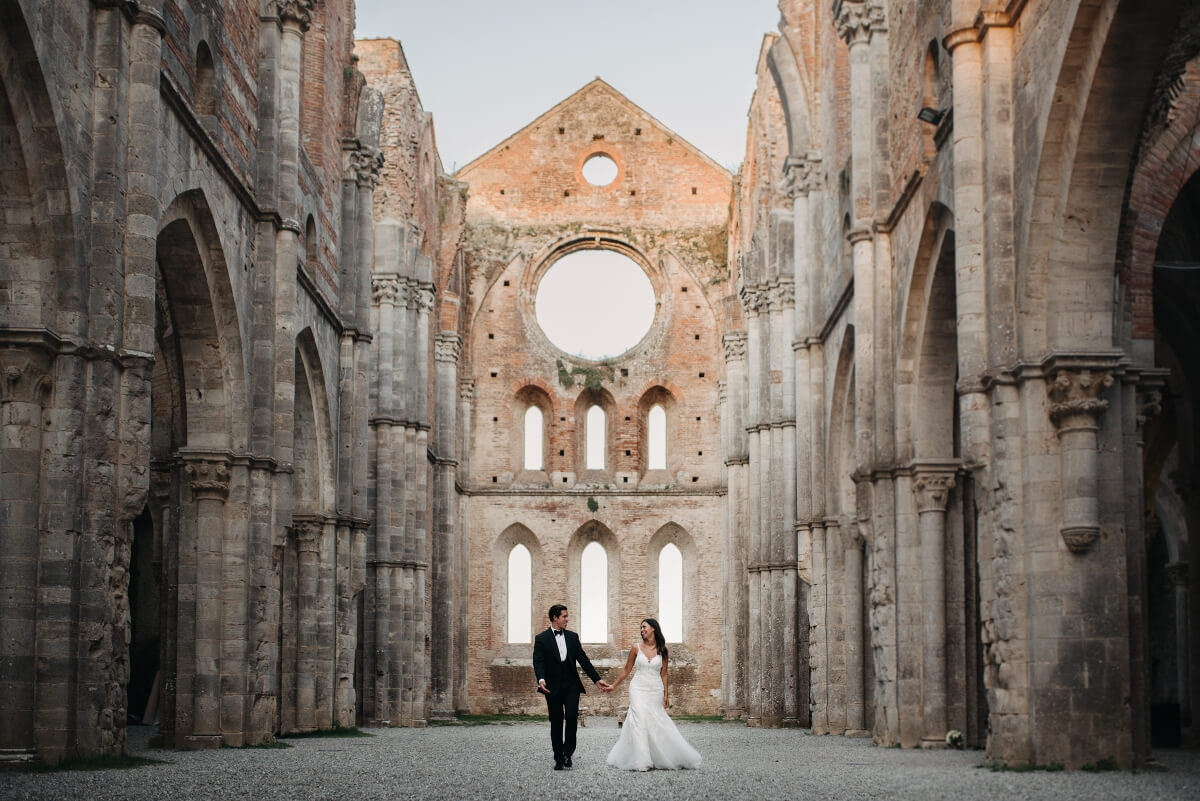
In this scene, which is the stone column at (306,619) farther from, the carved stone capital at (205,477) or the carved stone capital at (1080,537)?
the carved stone capital at (1080,537)

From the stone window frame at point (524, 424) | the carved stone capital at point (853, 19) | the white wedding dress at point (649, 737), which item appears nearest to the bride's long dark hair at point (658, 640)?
the white wedding dress at point (649, 737)

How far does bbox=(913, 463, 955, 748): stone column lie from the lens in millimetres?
16922

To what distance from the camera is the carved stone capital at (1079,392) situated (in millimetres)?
12180

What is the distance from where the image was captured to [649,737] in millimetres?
13180

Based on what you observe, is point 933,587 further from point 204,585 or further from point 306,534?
point 306,534

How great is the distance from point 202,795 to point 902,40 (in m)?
13.1

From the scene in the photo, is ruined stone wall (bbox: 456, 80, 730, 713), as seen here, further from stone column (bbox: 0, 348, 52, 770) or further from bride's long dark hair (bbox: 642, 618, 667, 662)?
stone column (bbox: 0, 348, 52, 770)

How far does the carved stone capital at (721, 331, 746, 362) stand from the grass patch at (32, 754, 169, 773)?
25.2m

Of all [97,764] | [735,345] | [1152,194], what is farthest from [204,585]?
[735,345]

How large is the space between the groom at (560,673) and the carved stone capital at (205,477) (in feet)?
Result: 17.5

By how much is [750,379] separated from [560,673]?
61.5ft

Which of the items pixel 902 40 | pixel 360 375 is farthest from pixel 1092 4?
pixel 360 375

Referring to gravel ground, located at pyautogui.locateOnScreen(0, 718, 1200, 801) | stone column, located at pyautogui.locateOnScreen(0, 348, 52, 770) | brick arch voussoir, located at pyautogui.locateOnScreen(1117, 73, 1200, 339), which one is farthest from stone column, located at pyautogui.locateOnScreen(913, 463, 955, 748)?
stone column, located at pyautogui.locateOnScreen(0, 348, 52, 770)

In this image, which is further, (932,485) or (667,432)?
(667,432)
